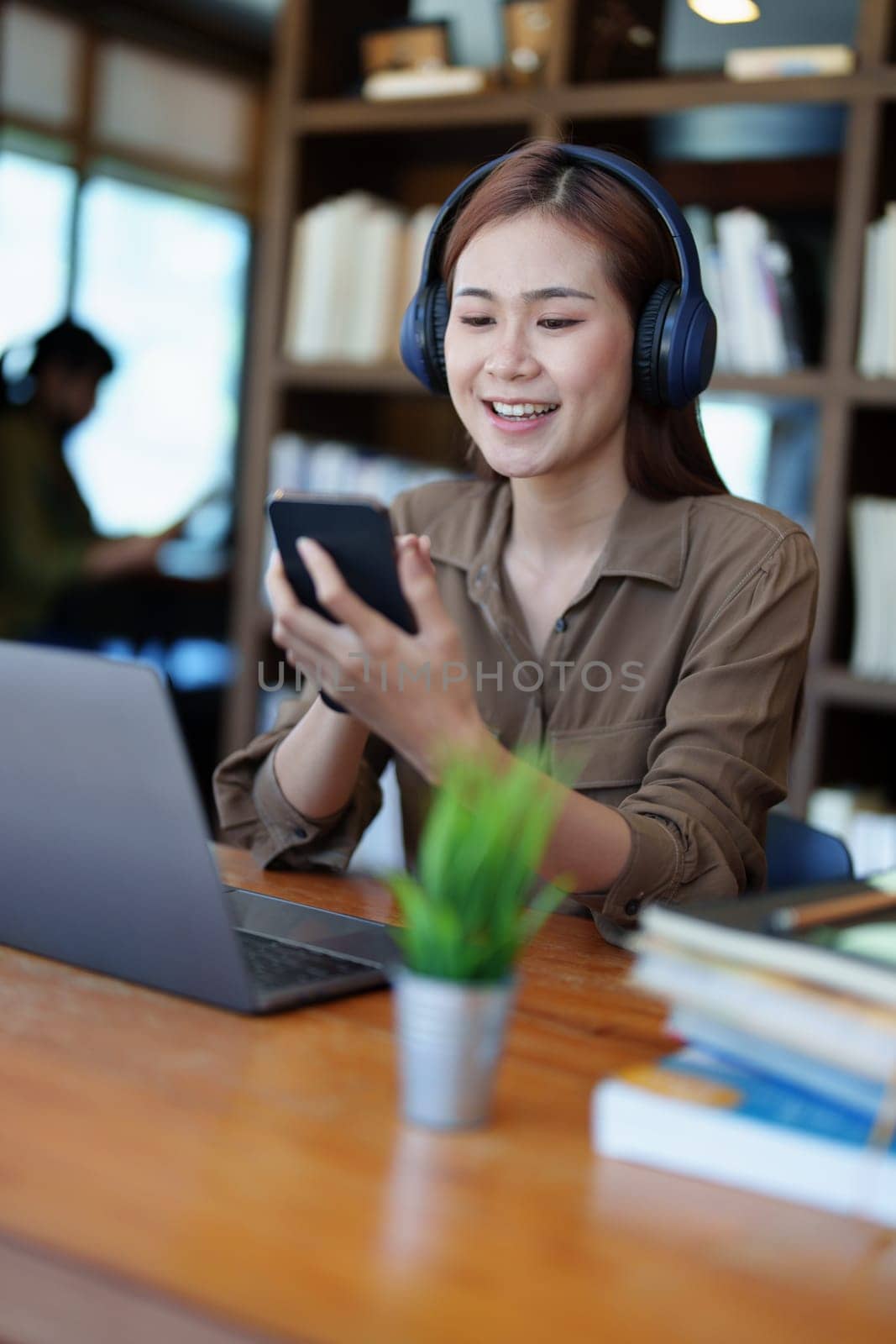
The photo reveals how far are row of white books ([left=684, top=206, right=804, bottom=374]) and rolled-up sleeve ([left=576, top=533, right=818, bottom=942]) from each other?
3.95 feet

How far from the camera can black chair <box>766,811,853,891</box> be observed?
60.4 inches

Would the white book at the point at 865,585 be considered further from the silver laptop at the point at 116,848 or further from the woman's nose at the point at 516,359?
the silver laptop at the point at 116,848

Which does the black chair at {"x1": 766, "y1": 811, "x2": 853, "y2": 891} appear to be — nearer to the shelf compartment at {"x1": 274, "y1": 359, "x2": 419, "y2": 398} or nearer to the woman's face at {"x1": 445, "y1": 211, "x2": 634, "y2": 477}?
the woman's face at {"x1": 445, "y1": 211, "x2": 634, "y2": 477}

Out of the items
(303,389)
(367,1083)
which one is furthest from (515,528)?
(303,389)

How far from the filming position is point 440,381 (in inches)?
66.8

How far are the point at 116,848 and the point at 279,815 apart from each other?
509mm

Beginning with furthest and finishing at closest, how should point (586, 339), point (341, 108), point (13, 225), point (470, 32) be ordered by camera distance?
point (13, 225) < point (470, 32) < point (341, 108) < point (586, 339)

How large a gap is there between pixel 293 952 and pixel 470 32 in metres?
2.93

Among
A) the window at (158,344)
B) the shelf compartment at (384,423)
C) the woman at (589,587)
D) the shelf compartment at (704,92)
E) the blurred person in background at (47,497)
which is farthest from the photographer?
the window at (158,344)

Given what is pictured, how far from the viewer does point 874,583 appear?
2.53 meters

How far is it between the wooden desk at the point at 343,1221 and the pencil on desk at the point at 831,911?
5.5 inches

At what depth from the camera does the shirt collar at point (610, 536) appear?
1577 millimetres

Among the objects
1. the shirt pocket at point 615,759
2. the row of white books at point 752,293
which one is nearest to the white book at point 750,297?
the row of white books at point 752,293

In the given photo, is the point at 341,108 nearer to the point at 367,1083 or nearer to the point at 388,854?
the point at 388,854
